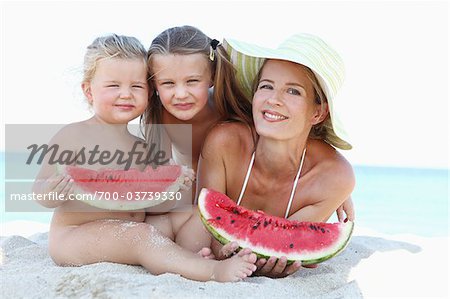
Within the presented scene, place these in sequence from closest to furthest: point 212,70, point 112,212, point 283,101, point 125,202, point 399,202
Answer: point 125,202 < point 112,212 < point 283,101 < point 212,70 < point 399,202

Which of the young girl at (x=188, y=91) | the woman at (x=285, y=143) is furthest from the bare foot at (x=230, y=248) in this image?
the young girl at (x=188, y=91)

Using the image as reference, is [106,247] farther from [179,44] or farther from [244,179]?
[179,44]

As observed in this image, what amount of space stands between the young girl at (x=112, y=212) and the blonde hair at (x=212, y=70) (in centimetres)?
18

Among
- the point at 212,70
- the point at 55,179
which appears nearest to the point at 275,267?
the point at 55,179

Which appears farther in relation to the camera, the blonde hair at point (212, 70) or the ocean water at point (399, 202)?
the ocean water at point (399, 202)

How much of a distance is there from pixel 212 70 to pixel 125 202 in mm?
1156

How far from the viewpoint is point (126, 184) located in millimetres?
3322

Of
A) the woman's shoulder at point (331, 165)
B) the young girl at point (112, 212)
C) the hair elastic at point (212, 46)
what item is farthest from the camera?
the hair elastic at point (212, 46)

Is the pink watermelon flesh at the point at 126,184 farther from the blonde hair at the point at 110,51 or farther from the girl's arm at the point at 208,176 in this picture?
the blonde hair at the point at 110,51

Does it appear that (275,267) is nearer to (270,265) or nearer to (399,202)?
(270,265)

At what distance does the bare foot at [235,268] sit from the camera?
9.12 feet

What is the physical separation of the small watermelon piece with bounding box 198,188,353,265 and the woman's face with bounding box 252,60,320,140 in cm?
59

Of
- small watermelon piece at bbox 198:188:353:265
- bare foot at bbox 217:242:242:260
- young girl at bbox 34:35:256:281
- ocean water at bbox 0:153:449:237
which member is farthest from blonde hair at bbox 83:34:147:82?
ocean water at bbox 0:153:449:237

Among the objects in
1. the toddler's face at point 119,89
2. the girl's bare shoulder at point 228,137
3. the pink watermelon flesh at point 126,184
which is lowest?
the pink watermelon flesh at point 126,184
